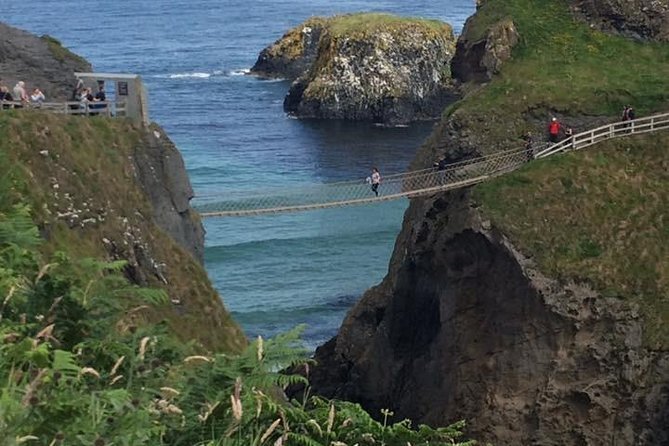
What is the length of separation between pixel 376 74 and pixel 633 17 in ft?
163

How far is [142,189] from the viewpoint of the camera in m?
36.5

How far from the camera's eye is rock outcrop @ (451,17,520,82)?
55.7 meters

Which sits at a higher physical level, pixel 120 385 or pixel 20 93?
pixel 20 93

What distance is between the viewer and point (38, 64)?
42.8m

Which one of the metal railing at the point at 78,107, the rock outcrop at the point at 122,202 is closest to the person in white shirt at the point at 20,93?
the metal railing at the point at 78,107

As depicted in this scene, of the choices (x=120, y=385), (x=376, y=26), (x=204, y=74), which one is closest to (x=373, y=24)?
(x=376, y=26)

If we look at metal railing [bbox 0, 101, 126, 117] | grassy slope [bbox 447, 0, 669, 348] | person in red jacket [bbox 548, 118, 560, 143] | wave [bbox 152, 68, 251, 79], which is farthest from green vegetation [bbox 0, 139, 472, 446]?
wave [bbox 152, 68, 251, 79]

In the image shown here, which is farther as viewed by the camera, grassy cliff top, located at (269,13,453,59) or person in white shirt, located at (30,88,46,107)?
grassy cliff top, located at (269,13,453,59)

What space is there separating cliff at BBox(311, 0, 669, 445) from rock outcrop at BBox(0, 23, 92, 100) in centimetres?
1437

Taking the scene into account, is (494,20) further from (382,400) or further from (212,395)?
(212,395)

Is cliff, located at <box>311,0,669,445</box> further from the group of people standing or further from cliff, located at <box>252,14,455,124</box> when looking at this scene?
cliff, located at <box>252,14,455,124</box>

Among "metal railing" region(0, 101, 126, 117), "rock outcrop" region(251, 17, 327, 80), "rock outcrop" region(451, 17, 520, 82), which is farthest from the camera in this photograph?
"rock outcrop" region(251, 17, 327, 80)

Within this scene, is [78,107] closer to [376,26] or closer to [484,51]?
[484,51]

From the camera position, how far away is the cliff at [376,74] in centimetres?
10644
